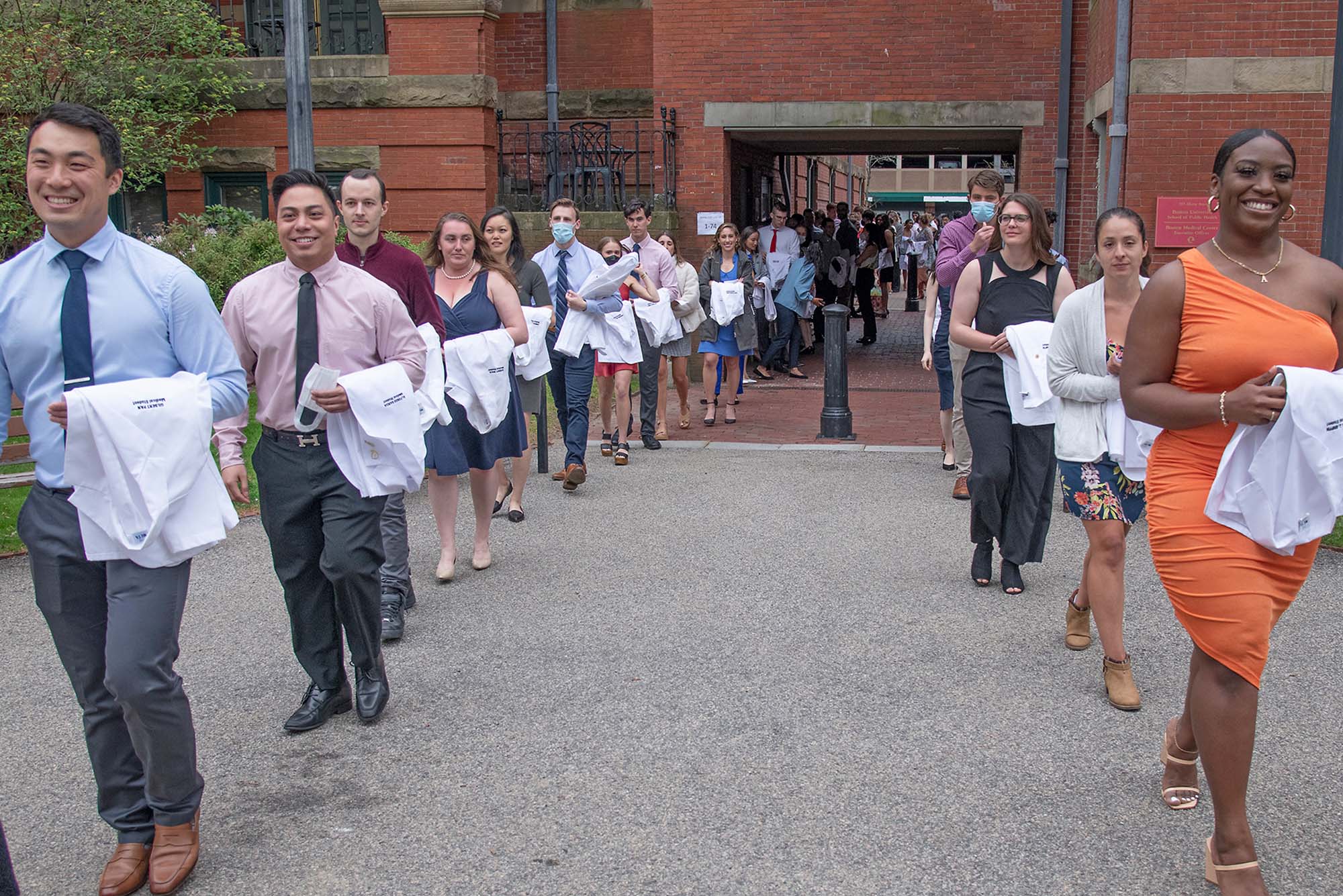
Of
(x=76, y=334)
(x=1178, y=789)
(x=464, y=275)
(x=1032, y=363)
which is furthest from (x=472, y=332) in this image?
(x=1178, y=789)

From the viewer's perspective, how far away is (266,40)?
18609mm

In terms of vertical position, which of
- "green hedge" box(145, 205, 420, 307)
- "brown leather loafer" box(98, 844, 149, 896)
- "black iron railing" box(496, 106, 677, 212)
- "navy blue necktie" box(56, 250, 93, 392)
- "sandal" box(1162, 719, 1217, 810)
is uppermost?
"black iron railing" box(496, 106, 677, 212)

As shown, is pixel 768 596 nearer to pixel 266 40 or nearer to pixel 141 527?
pixel 141 527

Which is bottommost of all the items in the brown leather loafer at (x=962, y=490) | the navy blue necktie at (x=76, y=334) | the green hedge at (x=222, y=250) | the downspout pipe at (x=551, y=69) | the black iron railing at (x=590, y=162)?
the brown leather loafer at (x=962, y=490)

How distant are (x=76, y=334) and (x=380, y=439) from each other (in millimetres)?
1289

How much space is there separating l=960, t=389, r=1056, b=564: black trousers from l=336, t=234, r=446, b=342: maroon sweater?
2.77 meters

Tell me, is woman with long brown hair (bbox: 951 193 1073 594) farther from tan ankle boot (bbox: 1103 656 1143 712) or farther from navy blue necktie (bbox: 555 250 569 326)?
navy blue necktie (bbox: 555 250 569 326)

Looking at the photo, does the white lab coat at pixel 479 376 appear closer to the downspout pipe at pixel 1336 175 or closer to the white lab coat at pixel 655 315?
the white lab coat at pixel 655 315

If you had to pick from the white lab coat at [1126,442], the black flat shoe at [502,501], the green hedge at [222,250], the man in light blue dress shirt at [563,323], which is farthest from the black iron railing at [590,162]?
the white lab coat at [1126,442]

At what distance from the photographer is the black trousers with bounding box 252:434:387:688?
495 centimetres

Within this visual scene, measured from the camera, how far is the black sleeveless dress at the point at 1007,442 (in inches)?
268

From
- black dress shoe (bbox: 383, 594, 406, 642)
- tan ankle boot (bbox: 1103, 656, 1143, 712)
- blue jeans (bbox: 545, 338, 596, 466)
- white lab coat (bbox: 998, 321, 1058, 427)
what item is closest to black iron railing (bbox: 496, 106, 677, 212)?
blue jeans (bbox: 545, 338, 596, 466)

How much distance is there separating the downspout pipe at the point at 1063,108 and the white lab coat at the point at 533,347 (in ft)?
29.3

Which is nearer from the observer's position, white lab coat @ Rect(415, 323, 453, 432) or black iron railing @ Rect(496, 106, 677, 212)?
white lab coat @ Rect(415, 323, 453, 432)
